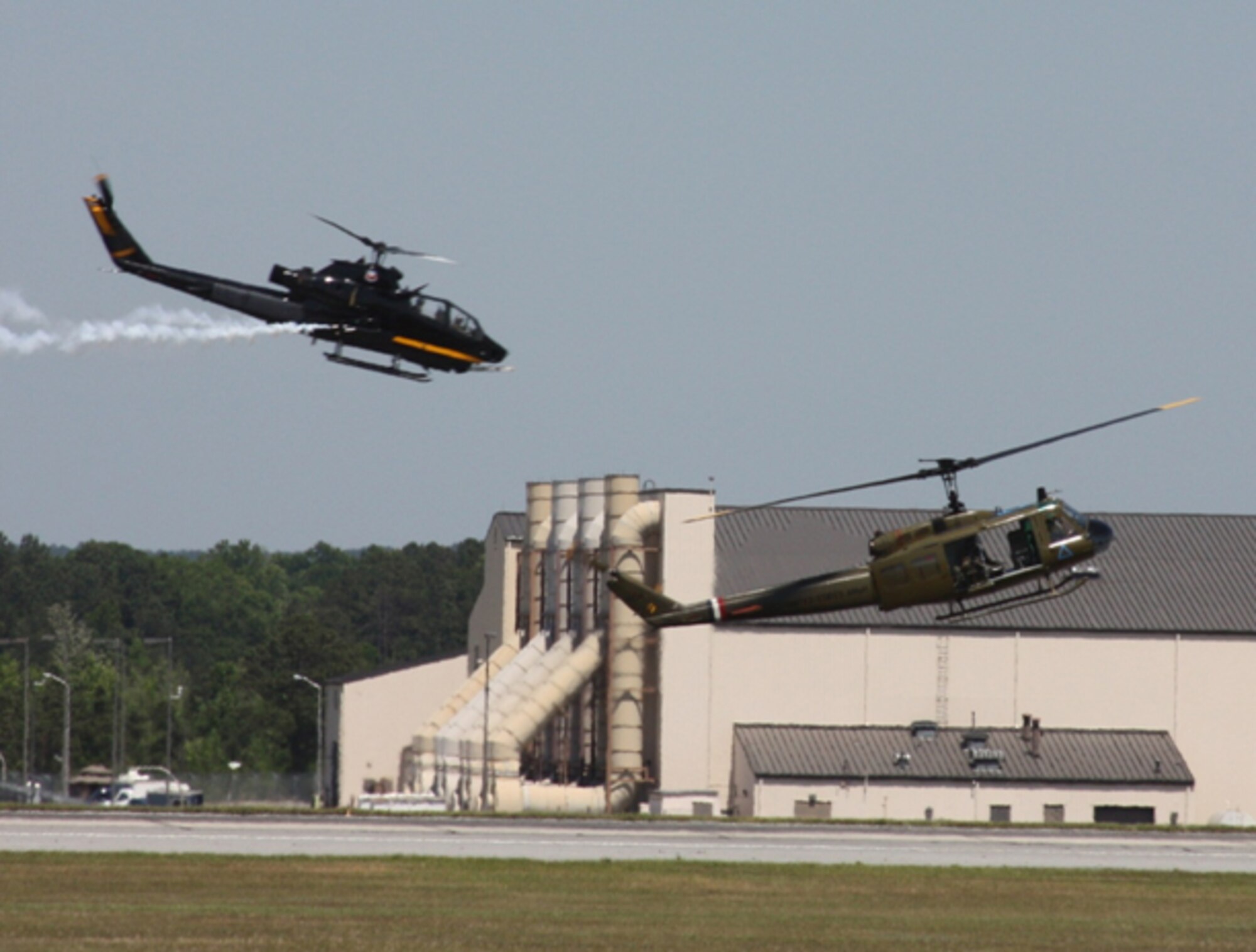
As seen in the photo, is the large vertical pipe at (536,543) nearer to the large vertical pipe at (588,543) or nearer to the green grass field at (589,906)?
the large vertical pipe at (588,543)

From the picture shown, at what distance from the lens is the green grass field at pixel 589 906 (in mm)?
37625

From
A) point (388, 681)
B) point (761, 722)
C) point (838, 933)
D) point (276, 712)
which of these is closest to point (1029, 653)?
point (761, 722)

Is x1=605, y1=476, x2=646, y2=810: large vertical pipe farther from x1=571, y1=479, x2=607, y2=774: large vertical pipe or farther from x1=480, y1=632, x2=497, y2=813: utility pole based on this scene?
x1=480, y1=632, x2=497, y2=813: utility pole

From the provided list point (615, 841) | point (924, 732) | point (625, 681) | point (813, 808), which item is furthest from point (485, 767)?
point (615, 841)

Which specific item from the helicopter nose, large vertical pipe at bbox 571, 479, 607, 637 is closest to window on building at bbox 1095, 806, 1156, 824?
large vertical pipe at bbox 571, 479, 607, 637

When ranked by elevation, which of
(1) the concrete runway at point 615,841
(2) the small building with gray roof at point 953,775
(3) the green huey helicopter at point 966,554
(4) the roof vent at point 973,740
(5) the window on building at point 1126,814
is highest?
(3) the green huey helicopter at point 966,554

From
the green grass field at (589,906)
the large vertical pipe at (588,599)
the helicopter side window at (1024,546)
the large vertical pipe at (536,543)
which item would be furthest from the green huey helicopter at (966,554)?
the large vertical pipe at (536,543)

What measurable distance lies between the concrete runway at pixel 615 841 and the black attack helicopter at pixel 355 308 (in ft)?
41.2

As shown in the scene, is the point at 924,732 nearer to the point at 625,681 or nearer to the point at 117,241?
the point at 625,681

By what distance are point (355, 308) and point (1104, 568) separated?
2156 inches

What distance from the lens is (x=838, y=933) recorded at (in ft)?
129

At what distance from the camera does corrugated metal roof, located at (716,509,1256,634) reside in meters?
95.3

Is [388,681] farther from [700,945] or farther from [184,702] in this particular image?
[184,702]

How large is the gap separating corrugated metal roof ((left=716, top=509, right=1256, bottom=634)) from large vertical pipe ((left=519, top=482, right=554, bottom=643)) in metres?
10.0
